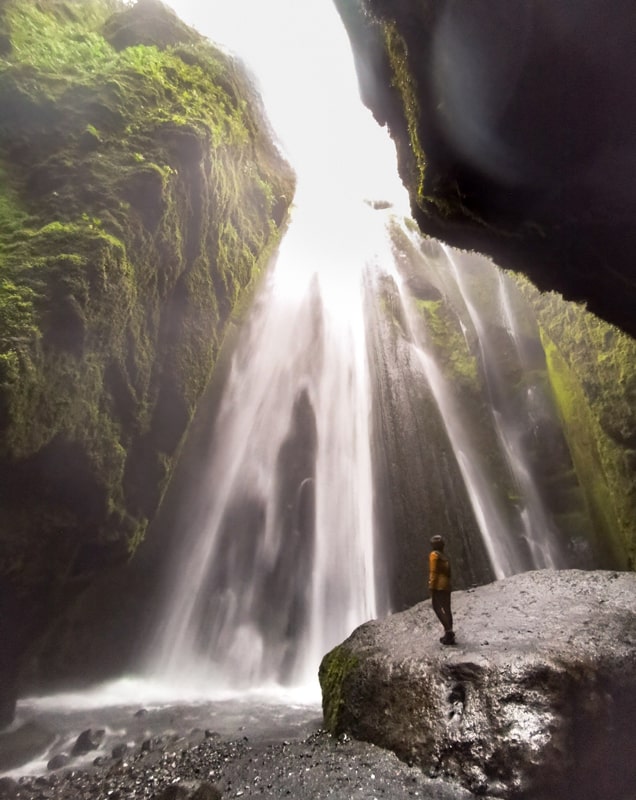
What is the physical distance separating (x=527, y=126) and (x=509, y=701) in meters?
5.54

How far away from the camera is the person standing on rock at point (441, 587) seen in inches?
212

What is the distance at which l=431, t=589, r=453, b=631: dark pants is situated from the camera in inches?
213

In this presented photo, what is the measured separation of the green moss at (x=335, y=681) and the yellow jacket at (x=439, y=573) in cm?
154

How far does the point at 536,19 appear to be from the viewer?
3.69 m

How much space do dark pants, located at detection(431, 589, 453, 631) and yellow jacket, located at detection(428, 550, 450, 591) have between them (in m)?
0.06

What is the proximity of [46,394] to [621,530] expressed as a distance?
13434 millimetres

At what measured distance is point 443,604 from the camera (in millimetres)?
5457

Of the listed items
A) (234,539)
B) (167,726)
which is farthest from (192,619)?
(167,726)

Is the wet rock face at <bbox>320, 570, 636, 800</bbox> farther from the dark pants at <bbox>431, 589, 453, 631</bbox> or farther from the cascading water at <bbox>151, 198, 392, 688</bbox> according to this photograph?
the cascading water at <bbox>151, 198, 392, 688</bbox>

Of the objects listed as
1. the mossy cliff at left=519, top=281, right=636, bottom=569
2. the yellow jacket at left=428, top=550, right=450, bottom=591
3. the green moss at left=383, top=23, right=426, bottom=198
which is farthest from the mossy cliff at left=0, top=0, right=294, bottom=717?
the mossy cliff at left=519, top=281, right=636, bottom=569

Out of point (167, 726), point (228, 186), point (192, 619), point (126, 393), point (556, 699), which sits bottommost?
point (167, 726)

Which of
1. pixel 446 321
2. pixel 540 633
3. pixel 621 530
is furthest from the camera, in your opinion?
pixel 446 321

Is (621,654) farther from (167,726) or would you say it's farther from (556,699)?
(167,726)

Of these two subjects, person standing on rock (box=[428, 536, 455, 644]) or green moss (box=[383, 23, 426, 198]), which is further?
green moss (box=[383, 23, 426, 198])
